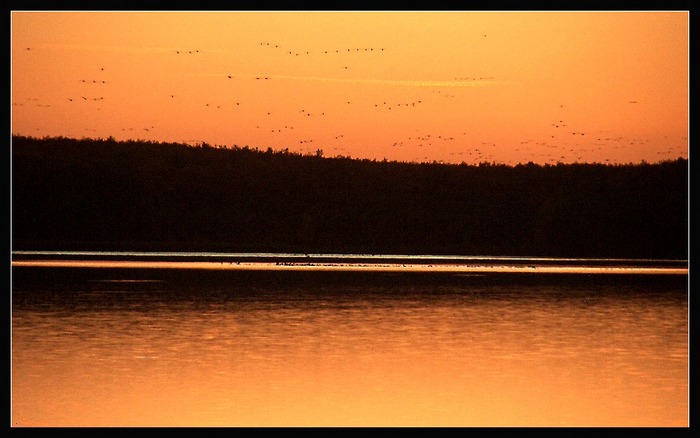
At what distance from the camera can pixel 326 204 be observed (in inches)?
2687

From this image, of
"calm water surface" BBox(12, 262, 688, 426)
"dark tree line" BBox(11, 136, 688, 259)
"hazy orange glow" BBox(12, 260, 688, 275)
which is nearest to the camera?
"calm water surface" BBox(12, 262, 688, 426)

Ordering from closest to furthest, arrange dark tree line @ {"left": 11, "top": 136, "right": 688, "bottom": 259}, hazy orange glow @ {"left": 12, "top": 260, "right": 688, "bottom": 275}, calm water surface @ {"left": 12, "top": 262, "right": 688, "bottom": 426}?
calm water surface @ {"left": 12, "top": 262, "right": 688, "bottom": 426}
hazy orange glow @ {"left": 12, "top": 260, "right": 688, "bottom": 275}
dark tree line @ {"left": 11, "top": 136, "right": 688, "bottom": 259}

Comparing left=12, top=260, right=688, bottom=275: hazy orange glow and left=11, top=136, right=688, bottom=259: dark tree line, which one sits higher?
left=11, top=136, right=688, bottom=259: dark tree line

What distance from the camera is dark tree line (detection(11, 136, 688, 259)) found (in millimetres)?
57156

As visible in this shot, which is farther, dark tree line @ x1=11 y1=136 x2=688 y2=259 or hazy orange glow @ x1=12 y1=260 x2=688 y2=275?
dark tree line @ x1=11 y1=136 x2=688 y2=259

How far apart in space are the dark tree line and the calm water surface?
81.6ft

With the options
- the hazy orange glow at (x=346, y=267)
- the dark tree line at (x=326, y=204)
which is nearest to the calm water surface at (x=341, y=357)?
the hazy orange glow at (x=346, y=267)

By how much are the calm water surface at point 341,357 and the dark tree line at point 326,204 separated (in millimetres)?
24872

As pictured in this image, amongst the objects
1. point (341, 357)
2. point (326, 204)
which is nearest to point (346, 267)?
point (341, 357)

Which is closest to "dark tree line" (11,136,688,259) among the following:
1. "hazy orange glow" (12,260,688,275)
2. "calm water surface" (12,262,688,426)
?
"hazy orange glow" (12,260,688,275)

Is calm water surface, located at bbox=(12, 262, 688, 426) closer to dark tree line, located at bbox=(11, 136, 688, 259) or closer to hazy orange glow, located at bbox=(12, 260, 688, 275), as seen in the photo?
hazy orange glow, located at bbox=(12, 260, 688, 275)

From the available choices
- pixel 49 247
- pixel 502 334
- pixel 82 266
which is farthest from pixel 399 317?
pixel 49 247

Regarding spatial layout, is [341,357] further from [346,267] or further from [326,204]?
[326,204]

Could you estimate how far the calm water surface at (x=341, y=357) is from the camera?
12.5 metres
